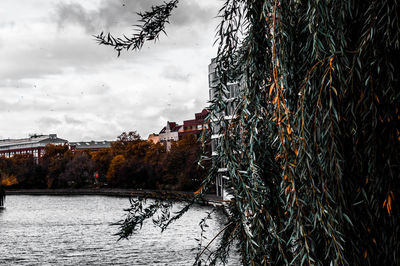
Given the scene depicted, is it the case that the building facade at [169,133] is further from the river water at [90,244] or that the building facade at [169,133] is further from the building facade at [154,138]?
the river water at [90,244]

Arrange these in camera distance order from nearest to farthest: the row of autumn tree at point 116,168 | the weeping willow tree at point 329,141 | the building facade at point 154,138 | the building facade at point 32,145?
1. the weeping willow tree at point 329,141
2. the row of autumn tree at point 116,168
3. the building facade at point 154,138
4. the building facade at point 32,145

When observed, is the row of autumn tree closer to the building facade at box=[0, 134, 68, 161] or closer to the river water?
the river water

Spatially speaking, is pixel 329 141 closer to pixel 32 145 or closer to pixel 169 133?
pixel 169 133

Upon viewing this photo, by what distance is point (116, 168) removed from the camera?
10138 cm

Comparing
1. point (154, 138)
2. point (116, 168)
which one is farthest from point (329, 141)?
point (154, 138)

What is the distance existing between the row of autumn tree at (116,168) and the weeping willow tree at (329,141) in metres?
65.3

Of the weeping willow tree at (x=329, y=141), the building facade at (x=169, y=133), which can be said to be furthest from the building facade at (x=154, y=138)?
the weeping willow tree at (x=329, y=141)

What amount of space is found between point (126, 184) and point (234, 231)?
96.6 m

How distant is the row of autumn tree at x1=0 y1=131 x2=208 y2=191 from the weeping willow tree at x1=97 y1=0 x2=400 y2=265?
65296 mm

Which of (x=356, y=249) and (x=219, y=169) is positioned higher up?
(x=219, y=169)

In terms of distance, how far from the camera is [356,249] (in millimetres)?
3123

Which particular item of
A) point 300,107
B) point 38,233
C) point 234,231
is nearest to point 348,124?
point 300,107

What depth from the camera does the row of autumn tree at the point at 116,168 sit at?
78250mm

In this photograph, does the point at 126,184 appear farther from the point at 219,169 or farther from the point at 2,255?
the point at 219,169
